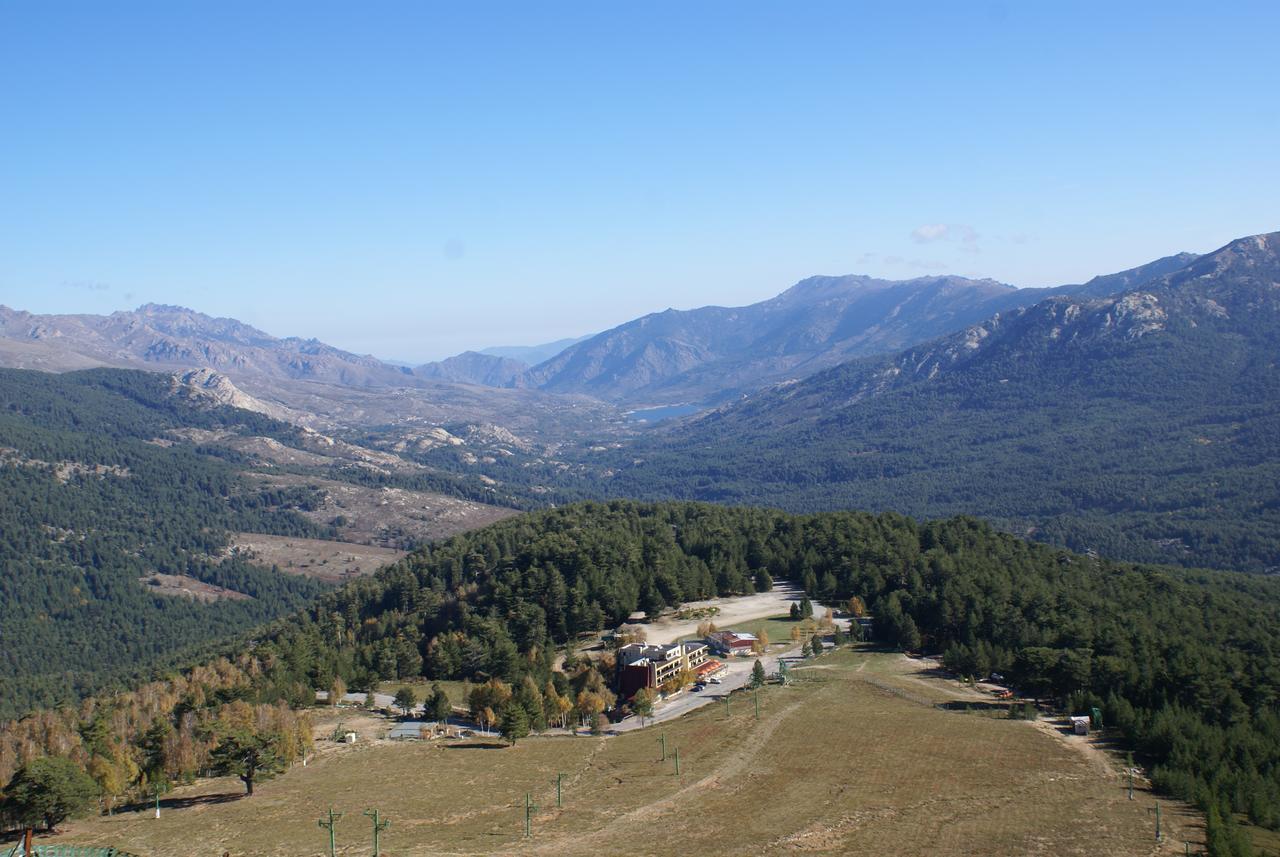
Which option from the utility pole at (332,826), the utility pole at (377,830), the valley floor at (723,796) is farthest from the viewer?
the valley floor at (723,796)

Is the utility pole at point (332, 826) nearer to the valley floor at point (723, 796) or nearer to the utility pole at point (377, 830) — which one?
the valley floor at point (723, 796)

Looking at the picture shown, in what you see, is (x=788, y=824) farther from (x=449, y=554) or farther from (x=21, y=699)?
(x=21, y=699)

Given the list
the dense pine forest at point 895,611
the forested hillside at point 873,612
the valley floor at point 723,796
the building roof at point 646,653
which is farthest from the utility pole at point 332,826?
the building roof at point 646,653

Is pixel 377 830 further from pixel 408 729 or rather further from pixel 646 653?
pixel 646 653

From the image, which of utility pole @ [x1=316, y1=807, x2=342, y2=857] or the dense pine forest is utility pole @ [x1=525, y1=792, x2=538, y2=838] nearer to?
utility pole @ [x1=316, y1=807, x2=342, y2=857]

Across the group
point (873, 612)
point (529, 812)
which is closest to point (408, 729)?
point (529, 812)
